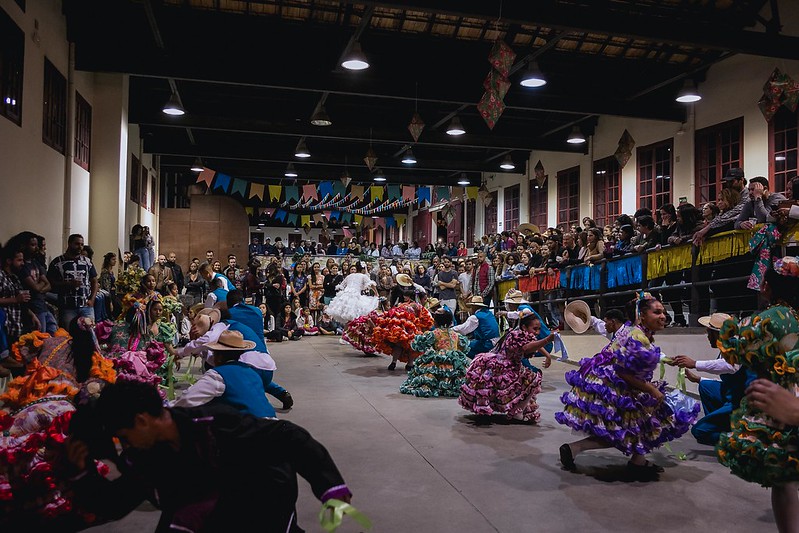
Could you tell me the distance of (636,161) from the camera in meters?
16.5

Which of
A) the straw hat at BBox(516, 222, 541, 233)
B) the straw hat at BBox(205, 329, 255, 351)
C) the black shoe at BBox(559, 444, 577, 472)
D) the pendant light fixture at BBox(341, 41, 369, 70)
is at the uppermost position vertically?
the pendant light fixture at BBox(341, 41, 369, 70)

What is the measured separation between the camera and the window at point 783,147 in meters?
12.0

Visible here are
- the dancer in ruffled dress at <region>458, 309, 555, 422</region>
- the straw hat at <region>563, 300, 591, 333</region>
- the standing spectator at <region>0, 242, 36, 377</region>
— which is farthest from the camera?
the standing spectator at <region>0, 242, 36, 377</region>

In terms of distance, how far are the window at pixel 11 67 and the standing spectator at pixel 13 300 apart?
6.09ft

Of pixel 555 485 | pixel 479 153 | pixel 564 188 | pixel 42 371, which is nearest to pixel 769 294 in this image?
pixel 555 485

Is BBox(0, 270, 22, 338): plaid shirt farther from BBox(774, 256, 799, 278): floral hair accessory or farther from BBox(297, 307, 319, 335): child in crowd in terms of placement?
BBox(297, 307, 319, 335): child in crowd

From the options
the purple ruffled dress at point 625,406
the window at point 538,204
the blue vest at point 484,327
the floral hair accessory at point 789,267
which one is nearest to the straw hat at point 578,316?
the purple ruffled dress at point 625,406

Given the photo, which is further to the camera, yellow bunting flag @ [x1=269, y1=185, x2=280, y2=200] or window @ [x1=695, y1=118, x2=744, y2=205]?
yellow bunting flag @ [x1=269, y1=185, x2=280, y2=200]

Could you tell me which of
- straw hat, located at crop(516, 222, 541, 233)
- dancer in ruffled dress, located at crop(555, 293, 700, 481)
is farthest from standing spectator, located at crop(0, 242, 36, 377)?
straw hat, located at crop(516, 222, 541, 233)

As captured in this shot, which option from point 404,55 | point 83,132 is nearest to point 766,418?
point 404,55

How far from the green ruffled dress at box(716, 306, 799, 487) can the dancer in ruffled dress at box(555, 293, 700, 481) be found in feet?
4.41

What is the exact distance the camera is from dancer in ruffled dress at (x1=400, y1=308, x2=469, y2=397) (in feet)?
25.0

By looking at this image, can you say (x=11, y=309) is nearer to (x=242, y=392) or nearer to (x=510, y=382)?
(x=242, y=392)

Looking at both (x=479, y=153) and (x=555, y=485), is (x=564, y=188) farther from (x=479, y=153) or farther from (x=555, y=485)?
(x=555, y=485)
